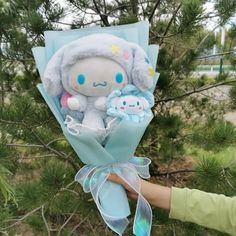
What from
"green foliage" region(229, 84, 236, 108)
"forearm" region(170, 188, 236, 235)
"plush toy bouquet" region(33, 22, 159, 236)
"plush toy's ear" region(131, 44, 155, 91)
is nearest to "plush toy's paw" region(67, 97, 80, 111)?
"plush toy bouquet" region(33, 22, 159, 236)

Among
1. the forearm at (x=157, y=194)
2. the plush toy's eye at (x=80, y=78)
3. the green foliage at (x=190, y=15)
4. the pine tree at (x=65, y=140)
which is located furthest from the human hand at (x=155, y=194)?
the green foliage at (x=190, y=15)

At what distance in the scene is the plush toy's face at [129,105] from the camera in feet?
2.73

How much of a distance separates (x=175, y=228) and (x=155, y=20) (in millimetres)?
803

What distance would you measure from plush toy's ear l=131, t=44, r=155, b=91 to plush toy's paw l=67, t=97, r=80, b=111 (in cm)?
12

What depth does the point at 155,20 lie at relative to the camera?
1.71 meters

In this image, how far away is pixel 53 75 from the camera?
0.85 metres

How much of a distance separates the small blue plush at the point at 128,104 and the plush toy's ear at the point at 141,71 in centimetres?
2

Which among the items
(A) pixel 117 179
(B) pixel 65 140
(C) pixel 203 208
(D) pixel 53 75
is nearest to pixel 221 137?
(C) pixel 203 208

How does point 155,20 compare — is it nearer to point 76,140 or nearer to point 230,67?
point 230,67

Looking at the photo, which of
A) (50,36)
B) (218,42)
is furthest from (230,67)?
(50,36)

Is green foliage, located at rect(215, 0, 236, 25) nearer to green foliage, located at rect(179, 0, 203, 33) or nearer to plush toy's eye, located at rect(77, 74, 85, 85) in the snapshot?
green foliage, located at rect(179, 0, 203, 33)

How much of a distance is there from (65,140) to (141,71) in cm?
68

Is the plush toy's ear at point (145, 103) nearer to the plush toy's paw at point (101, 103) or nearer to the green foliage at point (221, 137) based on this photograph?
the plush toy's paw at point (101, 103)

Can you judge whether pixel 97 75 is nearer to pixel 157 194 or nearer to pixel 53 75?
pixel 53 75
